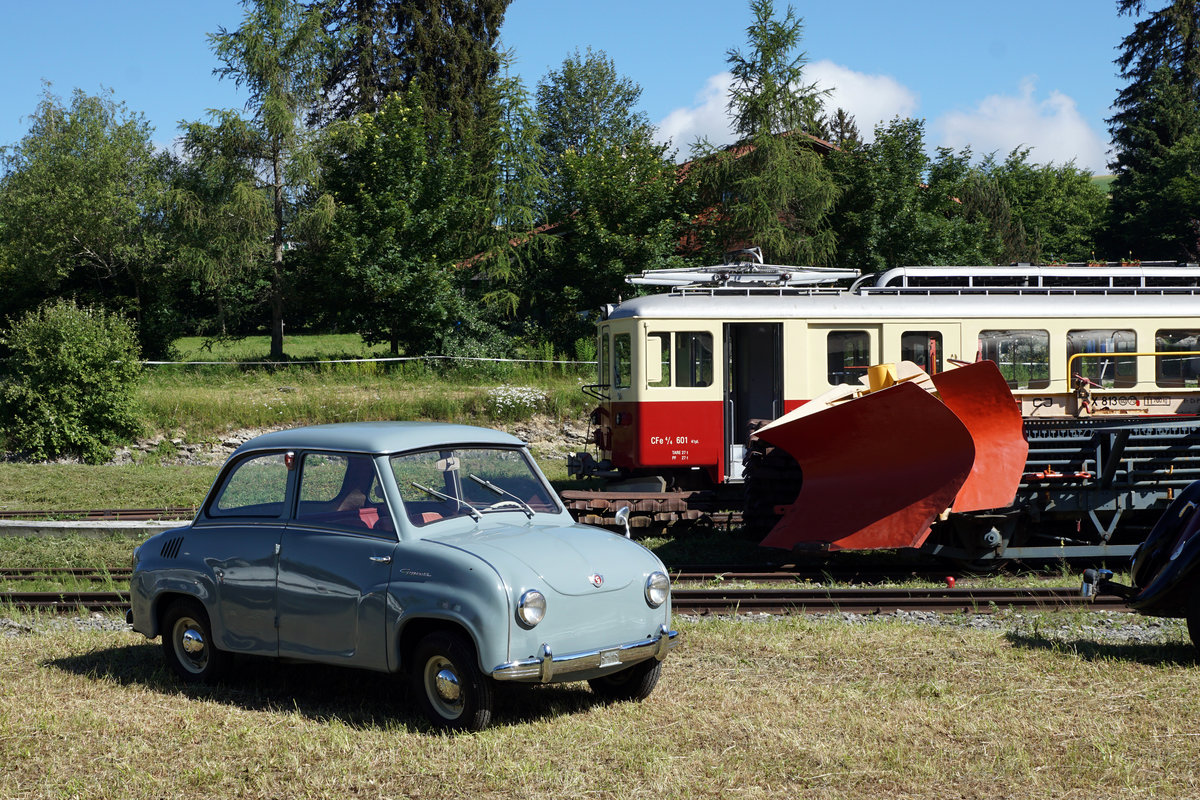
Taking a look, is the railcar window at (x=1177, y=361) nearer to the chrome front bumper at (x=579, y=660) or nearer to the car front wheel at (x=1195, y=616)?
the car front wheel at (x=1195, y=616)

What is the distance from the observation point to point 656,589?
6473mm

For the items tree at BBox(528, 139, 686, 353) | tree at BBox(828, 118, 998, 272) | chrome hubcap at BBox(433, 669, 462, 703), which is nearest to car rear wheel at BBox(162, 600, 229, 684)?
chrome hubcap at BBox(433, 669, 462, 703)

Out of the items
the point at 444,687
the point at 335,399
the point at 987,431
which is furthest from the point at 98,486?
the point at 444,687

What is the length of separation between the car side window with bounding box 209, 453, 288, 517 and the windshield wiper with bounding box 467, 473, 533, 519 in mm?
1240

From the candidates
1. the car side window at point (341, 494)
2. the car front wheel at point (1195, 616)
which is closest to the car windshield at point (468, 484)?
the car side window at point (341, 494)

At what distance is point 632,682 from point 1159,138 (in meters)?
52.5

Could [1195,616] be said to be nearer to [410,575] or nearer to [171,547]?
[410,575]

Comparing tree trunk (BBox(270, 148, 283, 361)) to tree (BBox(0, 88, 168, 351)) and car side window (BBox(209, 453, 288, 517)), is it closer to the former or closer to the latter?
tree (BBox(0, 88, 168, 351))

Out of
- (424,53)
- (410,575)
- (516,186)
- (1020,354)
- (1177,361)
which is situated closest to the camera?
(410,575)

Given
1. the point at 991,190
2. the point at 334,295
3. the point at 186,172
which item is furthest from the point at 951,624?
the point at 991,190

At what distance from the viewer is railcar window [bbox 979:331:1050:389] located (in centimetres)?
1483

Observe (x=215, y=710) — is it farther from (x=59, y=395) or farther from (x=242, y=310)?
(x=242, y=310)

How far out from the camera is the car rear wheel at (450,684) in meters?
5.95

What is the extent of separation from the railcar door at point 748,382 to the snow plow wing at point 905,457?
3.55 m
